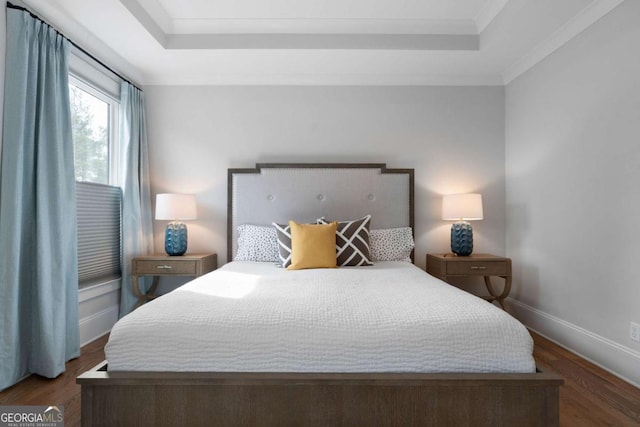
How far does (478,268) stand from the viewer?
3.17m

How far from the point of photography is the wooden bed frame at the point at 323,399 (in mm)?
1358

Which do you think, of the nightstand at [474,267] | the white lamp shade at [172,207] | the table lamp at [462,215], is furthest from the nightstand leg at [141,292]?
the table lamp at [462,215]

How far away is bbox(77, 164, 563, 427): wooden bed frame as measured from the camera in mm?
1358

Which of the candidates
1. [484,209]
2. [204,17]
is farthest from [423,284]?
[204,17]

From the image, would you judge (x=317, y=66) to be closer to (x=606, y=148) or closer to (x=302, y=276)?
(x=302, y=276)

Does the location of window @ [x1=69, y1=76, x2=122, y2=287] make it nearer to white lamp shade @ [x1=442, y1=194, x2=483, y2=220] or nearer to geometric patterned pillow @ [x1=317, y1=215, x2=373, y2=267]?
geometric patterned pillow @ [x1=317, y1=215, x2=373, y2=267]

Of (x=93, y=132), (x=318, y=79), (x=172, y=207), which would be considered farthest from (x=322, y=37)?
(x=93, y=132)

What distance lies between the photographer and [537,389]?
135 cm

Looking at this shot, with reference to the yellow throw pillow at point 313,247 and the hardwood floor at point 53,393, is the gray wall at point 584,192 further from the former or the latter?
the hardwood floor at point 53,393

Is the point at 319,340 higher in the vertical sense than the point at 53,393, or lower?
higher

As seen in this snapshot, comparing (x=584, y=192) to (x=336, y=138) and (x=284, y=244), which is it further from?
(x=284, y=244)

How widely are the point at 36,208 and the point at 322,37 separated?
7.89ft

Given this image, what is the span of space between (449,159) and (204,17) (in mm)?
2546

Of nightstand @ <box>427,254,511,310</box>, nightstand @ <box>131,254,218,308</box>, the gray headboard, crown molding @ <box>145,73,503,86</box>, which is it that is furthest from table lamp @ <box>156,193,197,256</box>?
nightstand @ <box>427,254,511,310</box>
